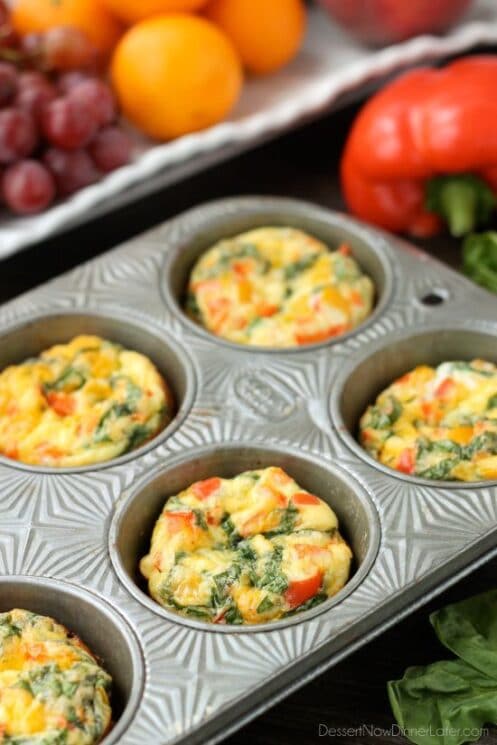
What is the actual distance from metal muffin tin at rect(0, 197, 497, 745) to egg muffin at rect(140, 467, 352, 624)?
0.07 metres

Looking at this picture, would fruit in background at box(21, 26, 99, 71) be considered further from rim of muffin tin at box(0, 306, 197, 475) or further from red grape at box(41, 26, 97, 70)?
rim of muffin tin at box(0, 306, 197, 475)

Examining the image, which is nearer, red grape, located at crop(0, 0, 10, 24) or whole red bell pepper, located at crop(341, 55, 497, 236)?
whole red bell pepper, located at crop(341, 55, 497, 236)

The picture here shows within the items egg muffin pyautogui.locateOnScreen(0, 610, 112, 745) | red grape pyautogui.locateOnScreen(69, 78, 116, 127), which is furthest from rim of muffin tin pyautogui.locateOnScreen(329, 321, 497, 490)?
red grape pyautogui.locateOnScreen(69, 78, 116, 127)

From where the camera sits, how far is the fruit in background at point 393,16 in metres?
3.68

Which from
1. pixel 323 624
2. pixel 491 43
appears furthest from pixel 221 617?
pixel 491 43

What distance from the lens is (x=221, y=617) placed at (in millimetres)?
2160

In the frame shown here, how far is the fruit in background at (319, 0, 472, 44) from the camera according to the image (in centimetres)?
368

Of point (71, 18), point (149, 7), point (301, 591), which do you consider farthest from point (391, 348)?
point (71, 18)

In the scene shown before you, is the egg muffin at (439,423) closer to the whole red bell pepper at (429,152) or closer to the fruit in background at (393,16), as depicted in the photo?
the whole red bell pepper at (429,152)

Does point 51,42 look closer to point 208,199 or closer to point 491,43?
point 208,199

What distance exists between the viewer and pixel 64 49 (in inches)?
130

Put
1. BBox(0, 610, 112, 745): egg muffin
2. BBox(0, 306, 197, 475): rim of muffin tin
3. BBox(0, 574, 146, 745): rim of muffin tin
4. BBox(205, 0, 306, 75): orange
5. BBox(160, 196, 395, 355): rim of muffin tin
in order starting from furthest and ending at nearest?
BBox(205, 0, 306, 75): orange → BBox(160, 196, 395, 355): rim of muffin tin → BBox(0, 306, 197, 475): rim of muffin tin → BBox(0, 574, 146, 745): rim of muffin tin → BBox(0, 610, 112, 745): egg muffin

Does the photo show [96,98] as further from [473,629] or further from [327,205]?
[473,629]

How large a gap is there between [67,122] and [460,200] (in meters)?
1.11
